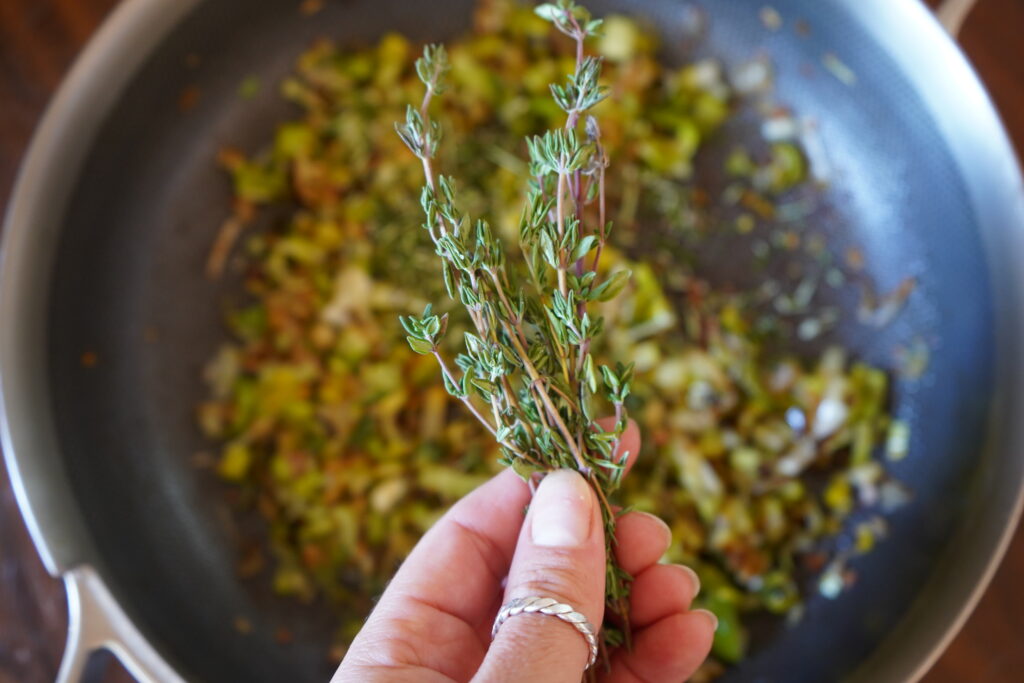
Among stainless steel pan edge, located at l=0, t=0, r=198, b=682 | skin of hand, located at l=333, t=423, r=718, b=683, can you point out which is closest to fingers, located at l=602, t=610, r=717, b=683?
skin of hand, located at l=333, t=423, r=718, b=683

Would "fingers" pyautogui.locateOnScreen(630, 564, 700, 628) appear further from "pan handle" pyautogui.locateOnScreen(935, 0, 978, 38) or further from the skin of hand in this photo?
"pan handle" pyautogui.locateOnScreen(935, 0, 978, 38)

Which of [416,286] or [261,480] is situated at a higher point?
[416,286]

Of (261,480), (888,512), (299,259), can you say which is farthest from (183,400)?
(888,512)

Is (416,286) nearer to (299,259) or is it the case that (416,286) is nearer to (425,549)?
(299,259)

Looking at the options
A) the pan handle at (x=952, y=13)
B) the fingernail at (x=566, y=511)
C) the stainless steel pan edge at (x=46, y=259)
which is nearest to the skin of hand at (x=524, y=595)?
the fingernail at (x=566, y=511)

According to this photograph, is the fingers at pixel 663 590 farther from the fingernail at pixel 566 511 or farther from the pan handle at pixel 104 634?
the pan handle at pixel 104 634

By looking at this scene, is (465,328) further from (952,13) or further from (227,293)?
(952,13)
